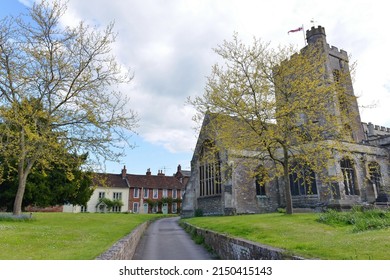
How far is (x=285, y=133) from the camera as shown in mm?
17891

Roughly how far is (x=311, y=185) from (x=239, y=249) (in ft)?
63.0

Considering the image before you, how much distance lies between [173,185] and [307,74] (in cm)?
5035

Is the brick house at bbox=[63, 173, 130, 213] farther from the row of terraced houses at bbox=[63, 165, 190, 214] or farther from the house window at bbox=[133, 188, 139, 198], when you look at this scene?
the house window at bbox=[133, 188, 139, 198]

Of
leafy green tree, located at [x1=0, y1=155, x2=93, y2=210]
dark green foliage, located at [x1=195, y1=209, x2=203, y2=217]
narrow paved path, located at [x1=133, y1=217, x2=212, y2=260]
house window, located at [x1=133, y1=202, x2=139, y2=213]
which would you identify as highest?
leafy green tree, located at [x1=0, y1=155, x2=93, y2=210]

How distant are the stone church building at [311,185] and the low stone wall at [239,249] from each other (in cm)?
1125

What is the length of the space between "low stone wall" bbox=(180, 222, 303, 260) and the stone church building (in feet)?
36.9

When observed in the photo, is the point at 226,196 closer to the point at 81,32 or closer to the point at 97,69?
the point at 97,69

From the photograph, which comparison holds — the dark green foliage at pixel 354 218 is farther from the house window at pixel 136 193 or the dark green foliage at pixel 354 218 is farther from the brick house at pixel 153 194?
the house window at pixel 136 193

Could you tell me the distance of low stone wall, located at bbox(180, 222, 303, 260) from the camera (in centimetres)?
758

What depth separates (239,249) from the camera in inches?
394

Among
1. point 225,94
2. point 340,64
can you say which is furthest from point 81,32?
point 340,64

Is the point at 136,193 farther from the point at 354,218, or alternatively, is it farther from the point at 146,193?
the point at 354,218

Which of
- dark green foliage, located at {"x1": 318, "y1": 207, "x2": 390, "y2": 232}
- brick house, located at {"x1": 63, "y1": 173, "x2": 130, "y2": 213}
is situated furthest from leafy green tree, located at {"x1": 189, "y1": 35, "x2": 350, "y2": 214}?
brick house, located at {"x1": 63, "y1": 173, "x2": 130, "y2": 213}

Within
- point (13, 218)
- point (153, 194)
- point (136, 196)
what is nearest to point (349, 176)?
point (13, 218)
